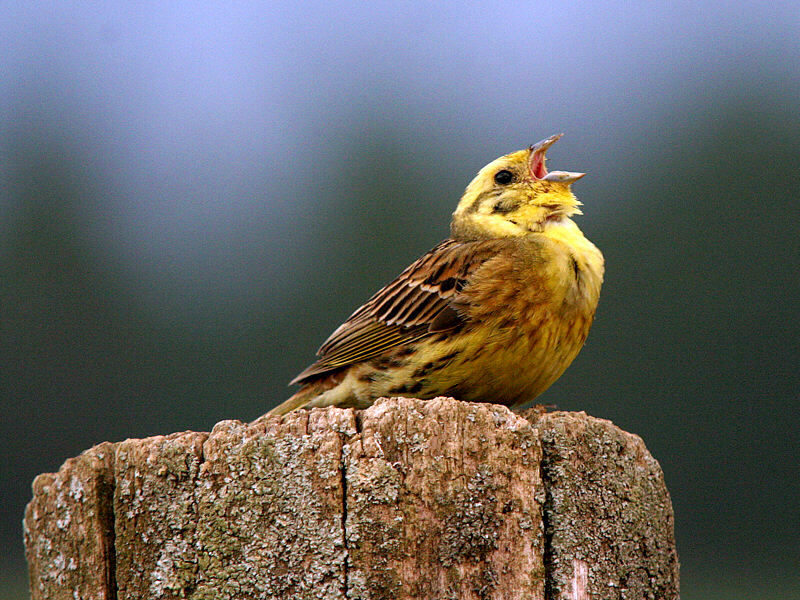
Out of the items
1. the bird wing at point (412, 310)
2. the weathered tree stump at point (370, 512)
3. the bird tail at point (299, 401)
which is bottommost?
the weathered tree stump at point (370, 512)

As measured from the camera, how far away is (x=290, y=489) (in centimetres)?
280

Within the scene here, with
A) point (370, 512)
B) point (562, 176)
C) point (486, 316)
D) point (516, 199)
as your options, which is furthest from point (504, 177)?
point (370, 512)

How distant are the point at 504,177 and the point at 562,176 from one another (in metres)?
0.33

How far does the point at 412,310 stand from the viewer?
16.1ft

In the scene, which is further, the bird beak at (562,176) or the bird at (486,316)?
the bird beak at (562,176)

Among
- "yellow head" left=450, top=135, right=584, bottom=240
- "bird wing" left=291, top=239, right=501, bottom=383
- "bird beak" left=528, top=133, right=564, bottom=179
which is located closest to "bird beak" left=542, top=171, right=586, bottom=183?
"yellow head" left=450, top=135, right=584, bottom=240

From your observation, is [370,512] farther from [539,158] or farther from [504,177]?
[539,158]

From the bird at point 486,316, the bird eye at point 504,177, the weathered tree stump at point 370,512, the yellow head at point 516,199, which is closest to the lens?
the weathered tree stump at point 370,512

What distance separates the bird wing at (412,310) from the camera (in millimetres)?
4754

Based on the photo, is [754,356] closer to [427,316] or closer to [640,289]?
[640,289]

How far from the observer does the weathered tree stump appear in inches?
108

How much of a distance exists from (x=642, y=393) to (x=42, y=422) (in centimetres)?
994

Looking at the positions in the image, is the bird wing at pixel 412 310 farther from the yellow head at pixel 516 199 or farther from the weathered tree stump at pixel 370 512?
the weathered tree stump at pixel 370 512

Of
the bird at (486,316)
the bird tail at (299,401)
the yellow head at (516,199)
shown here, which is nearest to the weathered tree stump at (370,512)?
the bird at (486,316)
